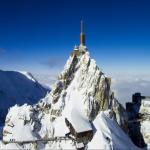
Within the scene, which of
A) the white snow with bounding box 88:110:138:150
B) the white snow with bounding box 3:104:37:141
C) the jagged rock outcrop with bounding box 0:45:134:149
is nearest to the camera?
the white snow with bounding box 88:110:138:150

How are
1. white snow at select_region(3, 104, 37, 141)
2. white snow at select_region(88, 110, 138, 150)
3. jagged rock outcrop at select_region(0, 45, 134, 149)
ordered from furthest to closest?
white snow at select_region(3, 104, 37, 141) < jagged rock outcrop at select_region(0, 45, 134, 149) < white snow at select_region(88, 110, 138, 150)

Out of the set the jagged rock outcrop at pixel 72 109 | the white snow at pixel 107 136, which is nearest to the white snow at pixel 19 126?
the jagged rock outcrop at pixel 72 109

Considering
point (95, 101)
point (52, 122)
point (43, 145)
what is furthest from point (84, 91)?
point (43, 145)

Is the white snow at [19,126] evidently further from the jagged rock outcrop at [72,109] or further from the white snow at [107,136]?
the white snow at [107,136]

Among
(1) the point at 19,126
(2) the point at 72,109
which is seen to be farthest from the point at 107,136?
(1) the point at 19,126

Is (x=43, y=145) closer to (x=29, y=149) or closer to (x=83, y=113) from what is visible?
(x=29, y=149)

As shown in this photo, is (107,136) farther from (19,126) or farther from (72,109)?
(19,126)

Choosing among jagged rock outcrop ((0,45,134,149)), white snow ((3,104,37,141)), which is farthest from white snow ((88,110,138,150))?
white snow ((3,104,37,141))

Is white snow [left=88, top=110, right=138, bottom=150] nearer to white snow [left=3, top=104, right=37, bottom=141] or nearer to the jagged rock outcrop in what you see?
the jagged rock outcrop
